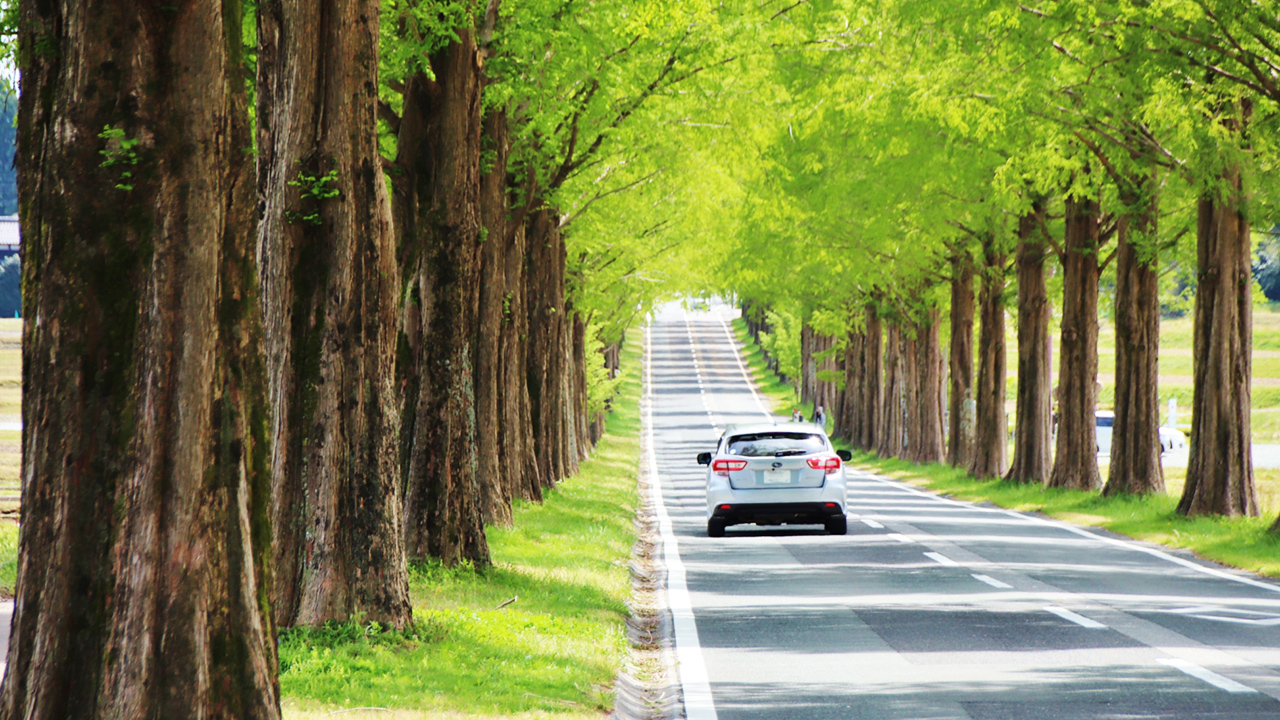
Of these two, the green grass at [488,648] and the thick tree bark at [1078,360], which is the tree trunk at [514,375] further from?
the thick tree bark at [1078,360]

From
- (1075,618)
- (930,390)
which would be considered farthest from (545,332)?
(930,390)

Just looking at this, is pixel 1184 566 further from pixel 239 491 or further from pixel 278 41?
pixel 239 491

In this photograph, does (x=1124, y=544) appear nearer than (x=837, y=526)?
Yes

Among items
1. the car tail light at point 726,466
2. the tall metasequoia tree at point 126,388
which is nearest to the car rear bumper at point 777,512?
the car tail light at point 726,466

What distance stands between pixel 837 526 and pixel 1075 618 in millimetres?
9077

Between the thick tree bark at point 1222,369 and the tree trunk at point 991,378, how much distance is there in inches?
561

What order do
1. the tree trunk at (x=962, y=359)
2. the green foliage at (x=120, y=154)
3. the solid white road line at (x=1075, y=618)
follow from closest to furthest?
1. the green foliage at (x=120, y=154)
2. the solid white road line at (x=1075, y=618)
3. the tree trunk at (x=962, y=359)

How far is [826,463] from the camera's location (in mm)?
20250

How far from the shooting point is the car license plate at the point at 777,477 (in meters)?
20.3

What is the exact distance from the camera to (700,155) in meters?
28.0

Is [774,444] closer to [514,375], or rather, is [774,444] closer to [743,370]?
[514,375]

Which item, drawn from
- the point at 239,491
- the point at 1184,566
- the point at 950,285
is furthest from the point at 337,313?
the point at 950,285

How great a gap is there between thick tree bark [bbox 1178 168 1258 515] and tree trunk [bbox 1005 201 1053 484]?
959 cm

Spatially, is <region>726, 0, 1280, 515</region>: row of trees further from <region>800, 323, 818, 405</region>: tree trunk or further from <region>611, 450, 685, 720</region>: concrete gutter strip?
<region>800, 323, 818, 405</region>: tree trunk
